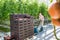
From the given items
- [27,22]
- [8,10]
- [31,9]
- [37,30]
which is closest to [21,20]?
[27,22]

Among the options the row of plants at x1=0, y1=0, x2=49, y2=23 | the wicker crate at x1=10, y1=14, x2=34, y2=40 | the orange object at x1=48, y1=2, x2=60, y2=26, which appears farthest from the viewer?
the row of plants at x1=0, y1=0, x2=49, y2=23

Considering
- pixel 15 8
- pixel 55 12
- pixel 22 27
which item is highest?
pixel 55 12

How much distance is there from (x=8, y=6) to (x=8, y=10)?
81 mm

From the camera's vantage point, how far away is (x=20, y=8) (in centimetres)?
293

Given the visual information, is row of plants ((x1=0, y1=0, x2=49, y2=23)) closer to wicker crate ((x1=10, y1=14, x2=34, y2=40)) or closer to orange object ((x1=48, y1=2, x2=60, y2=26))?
wicker crate ((x1=10, y1=14, x2=34, y2=40))

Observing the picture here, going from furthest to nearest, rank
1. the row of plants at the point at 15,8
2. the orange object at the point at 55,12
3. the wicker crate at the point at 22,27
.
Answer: the row of plants at the point at 15,8
the wicker crate at the point at 22,27
the orange object at the point at 55,12

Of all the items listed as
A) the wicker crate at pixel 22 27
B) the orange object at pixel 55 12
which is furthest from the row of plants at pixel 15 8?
the orange object at pixel 55 12

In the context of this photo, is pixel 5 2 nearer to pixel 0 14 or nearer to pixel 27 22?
pixel 0 14

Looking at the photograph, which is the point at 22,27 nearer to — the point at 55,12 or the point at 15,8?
the point at 15,8

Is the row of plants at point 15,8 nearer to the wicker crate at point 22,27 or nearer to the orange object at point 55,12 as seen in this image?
the wicker crate at point 22,27

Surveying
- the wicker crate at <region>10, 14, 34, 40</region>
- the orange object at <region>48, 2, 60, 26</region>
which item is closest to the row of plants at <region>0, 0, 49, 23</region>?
the wicker crate at <region>10, 14, 34, 40</region>

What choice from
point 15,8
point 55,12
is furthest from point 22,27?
point 55,12

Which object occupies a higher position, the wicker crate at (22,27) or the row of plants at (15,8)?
the row of plants at (15,8)

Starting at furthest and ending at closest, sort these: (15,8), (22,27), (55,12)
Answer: (15,8)
(22,27)
(55,12)
